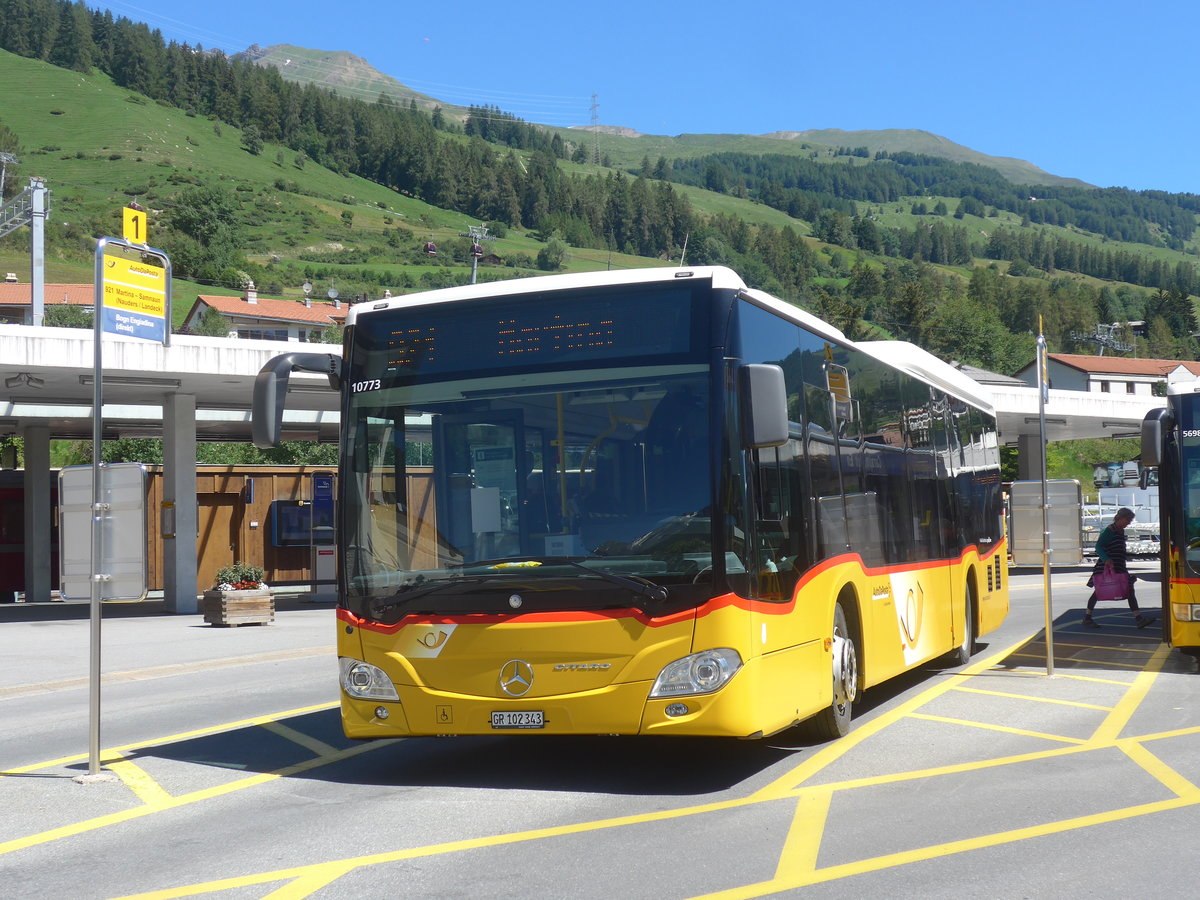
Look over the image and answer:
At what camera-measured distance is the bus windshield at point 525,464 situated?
7.51 m

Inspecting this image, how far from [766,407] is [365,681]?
2.91 m

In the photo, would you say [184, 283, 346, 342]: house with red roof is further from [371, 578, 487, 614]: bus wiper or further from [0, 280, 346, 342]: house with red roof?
[371, 578, 487, 614]: bus wiper

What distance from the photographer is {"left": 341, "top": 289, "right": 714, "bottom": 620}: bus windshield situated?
7512mm

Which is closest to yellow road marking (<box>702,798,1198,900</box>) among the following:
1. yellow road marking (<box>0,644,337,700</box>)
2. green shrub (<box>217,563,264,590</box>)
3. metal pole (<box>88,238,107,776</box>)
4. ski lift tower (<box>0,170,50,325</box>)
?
metal pole (<box>88,238,107,776</box>)

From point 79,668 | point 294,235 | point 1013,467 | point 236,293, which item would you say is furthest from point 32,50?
point 79,668

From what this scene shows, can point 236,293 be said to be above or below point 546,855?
above

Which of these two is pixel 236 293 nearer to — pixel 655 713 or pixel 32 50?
pixel 32 50

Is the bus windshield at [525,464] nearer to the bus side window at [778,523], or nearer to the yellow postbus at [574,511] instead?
the yellow postbus at [574,511]

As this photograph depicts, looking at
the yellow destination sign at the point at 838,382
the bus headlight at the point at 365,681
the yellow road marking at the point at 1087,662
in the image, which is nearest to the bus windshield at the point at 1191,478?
the yellow road marking at the point at 1087,662

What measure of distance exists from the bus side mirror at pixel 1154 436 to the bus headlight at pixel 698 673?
7.13 meters

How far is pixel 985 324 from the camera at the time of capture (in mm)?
139750

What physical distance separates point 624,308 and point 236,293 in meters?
119

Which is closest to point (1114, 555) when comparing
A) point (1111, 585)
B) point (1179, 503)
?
point (1111, 585)

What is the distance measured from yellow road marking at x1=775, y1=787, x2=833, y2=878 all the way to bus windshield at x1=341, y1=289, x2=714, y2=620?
4.42 ft
